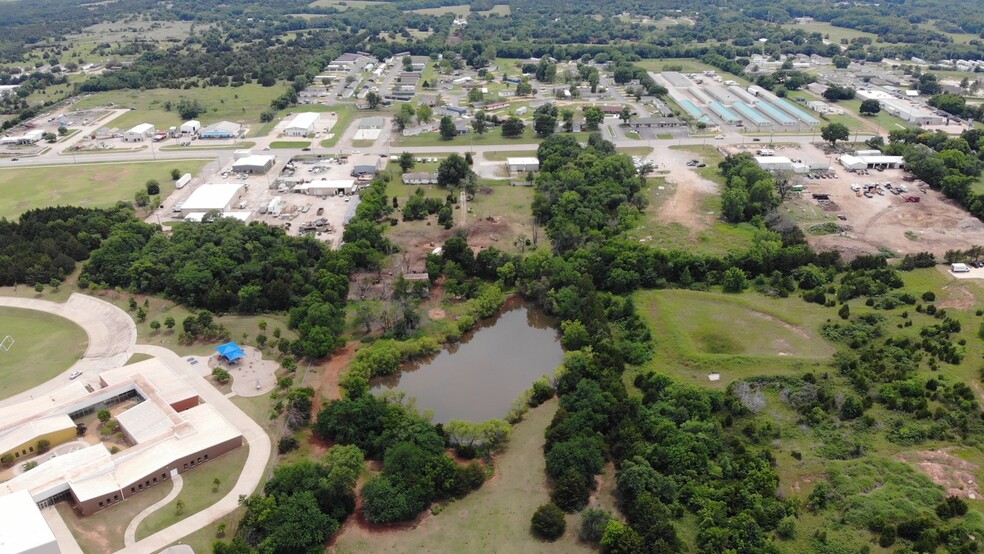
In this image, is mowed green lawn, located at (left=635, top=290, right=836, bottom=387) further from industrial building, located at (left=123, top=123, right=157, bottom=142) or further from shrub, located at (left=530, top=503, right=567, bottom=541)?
industrial building, located at (left=123, top=123, right=157, bottom=142)

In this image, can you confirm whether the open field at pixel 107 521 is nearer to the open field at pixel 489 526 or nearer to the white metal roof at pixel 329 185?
the open field at pixel 489 526

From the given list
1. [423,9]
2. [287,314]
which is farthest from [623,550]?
[423,9]

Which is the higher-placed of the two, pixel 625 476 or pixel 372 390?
pixel 625 476

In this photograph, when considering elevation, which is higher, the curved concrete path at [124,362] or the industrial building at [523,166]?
Result: the industrial building at [523,166]

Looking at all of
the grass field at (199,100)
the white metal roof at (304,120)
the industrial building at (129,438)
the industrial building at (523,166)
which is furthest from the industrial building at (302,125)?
the industrial building at (129,438)

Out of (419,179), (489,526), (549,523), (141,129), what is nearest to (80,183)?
(141,129)

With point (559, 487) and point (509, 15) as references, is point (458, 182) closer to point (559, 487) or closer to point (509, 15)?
point (559, 487)
